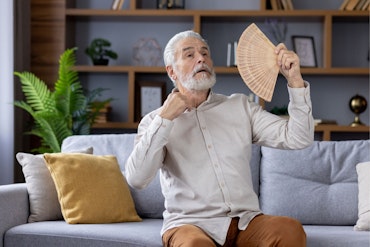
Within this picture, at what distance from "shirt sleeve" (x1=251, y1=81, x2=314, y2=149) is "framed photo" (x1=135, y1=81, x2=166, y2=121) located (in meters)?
2.79

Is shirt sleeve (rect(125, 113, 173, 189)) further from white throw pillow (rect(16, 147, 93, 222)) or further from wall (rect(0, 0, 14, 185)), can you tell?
wall (rect(0, 0, 14, 185))

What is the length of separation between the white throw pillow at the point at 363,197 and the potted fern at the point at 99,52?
2.70 m

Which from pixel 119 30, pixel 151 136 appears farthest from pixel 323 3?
pixel 151 136

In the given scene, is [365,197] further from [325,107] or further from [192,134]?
[325,107]

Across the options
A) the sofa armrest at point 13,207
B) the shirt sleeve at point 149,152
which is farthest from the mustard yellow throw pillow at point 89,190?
the shirt sleeve at point 149,152

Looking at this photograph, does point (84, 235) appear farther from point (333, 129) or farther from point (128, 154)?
point (333, 129)

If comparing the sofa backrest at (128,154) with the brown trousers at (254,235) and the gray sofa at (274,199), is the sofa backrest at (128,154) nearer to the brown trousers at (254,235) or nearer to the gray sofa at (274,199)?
the gray sofa at (274,199)

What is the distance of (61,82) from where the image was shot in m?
5.14

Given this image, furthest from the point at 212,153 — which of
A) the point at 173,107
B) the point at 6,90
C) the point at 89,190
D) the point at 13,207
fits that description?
the point at 6,90

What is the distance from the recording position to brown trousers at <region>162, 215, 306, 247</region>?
258 centimetres

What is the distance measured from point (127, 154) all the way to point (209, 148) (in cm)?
88

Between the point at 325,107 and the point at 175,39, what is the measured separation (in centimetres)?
298

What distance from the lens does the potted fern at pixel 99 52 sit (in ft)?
18.6

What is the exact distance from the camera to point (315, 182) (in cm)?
350
